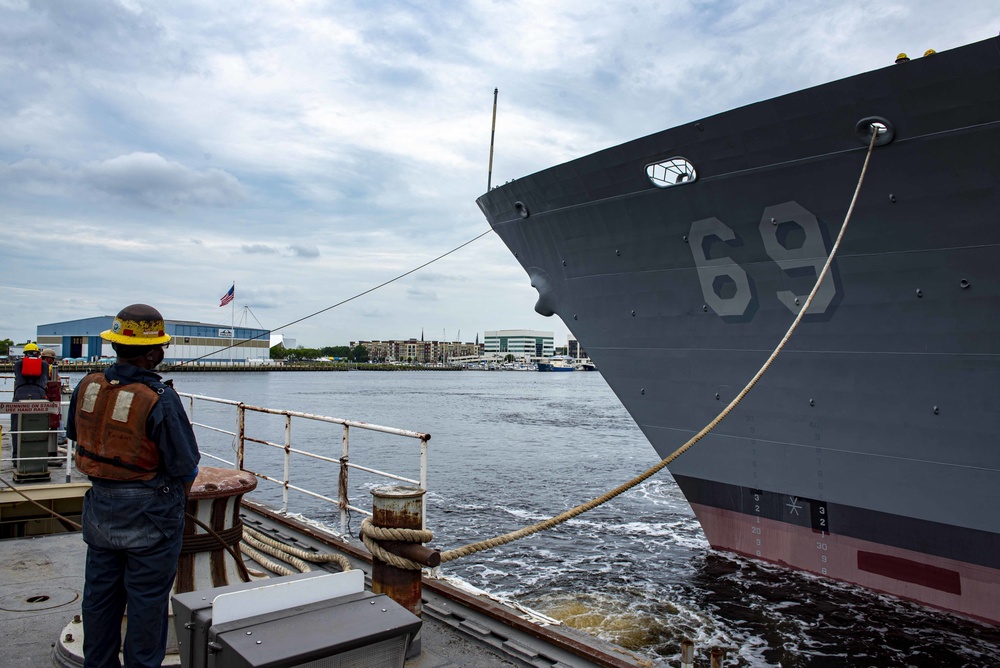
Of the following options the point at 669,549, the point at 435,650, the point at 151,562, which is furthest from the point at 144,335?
the point at 669,549

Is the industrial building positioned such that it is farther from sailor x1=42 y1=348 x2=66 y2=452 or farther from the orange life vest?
the orange life vest

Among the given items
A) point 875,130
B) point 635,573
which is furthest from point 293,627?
point 635,573

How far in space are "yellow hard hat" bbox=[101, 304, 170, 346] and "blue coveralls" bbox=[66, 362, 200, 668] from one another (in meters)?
0.12

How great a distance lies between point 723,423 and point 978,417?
7.30 ft

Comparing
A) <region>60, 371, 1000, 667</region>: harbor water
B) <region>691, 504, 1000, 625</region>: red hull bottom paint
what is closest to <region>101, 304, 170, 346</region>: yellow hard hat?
<region>60, 371, 1000, 667</region>: harbor water

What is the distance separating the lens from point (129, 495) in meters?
2.64

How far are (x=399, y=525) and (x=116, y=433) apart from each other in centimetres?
140

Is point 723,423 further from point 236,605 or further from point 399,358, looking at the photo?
point 399,358

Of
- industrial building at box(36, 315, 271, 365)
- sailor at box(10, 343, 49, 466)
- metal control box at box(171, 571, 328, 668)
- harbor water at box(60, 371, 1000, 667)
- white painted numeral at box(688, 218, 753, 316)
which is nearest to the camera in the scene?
metal control box at box(171, 571, 328, 668)

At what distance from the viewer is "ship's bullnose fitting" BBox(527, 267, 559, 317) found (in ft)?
27.6

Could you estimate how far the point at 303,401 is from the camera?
151 feet

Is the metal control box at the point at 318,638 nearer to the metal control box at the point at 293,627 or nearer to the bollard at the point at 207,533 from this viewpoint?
the metal control box at the point at 293,627

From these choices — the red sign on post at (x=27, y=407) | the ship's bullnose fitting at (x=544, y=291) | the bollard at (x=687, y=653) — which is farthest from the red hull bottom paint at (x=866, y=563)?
the red sign on post at (x=27, y=407)

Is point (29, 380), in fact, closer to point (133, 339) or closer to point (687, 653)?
point (133, 339)
